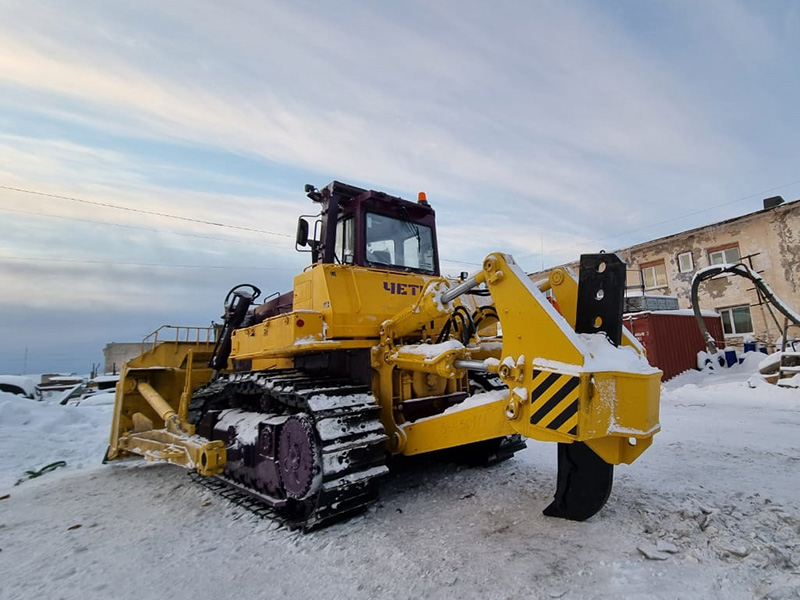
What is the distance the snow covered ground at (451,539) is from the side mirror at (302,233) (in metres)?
2.86

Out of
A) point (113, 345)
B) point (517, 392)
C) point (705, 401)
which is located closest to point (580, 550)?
point (517, 392)

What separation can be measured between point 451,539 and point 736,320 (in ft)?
63.0

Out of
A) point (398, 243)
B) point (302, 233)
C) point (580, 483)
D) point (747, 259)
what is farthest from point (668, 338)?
point (302, 233)

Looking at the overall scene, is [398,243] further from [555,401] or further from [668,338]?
[668,338]

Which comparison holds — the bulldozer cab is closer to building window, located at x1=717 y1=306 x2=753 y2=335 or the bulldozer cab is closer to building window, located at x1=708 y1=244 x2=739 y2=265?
building window, located at x1=717 y1=306 x2=753 y2=335

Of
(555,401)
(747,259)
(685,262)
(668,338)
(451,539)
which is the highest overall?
(685,262)

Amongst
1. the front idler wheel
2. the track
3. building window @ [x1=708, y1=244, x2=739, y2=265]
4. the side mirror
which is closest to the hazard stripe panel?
the track

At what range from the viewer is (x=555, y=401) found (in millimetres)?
3000

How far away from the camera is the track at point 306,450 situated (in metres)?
3.76

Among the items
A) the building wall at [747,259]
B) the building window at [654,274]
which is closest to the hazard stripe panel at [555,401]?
the building wall at [747,259]

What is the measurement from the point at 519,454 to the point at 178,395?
5.40m

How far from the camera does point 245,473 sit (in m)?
4.91

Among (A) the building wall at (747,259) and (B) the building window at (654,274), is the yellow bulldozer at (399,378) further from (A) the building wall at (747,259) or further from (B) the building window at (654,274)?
(B) the building window at (654,274)

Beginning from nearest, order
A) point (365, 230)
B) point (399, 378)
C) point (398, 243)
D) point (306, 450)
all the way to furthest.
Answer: point (306, 450) < point (399, 378) < point (365, 230) < point (398, 243)
